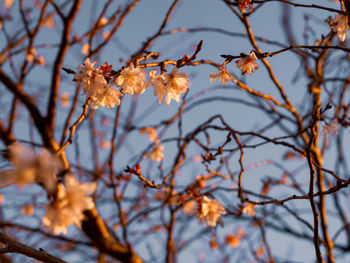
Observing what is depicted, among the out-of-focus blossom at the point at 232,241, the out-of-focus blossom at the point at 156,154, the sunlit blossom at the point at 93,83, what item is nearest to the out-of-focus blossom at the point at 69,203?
the sunlit blossom at the point at 93,83

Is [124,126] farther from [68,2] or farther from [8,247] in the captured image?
[8,247]

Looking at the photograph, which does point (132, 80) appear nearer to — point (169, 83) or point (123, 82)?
point (123, 82)

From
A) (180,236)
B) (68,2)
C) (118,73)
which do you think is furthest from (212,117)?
(68,2)

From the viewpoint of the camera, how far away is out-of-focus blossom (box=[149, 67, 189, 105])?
1.28 meters

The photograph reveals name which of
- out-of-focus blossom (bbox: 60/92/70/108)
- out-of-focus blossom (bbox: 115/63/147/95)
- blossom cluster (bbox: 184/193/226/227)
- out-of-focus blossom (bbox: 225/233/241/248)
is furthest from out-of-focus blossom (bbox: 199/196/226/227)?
out-of-focus blossom (bbox: 60/92/70/108)

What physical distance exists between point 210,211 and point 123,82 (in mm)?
983

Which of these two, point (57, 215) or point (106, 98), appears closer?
point (57, 215)

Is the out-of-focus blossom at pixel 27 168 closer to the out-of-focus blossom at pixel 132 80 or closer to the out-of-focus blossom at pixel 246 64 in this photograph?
the out-of-focus blossom at pixel 132 80

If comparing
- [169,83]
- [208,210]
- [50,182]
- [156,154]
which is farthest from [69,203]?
[156,154]

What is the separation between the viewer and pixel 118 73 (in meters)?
1.22

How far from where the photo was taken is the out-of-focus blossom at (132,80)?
1.22 m

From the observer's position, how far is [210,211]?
188 centimetres

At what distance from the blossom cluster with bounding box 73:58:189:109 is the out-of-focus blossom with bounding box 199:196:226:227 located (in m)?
0.76

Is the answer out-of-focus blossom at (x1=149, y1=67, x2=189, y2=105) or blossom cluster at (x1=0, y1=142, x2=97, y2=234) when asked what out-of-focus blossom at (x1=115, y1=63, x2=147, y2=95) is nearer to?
out-of-focus blossom at (x1=149, y1=67, x2=189, y2=105)
